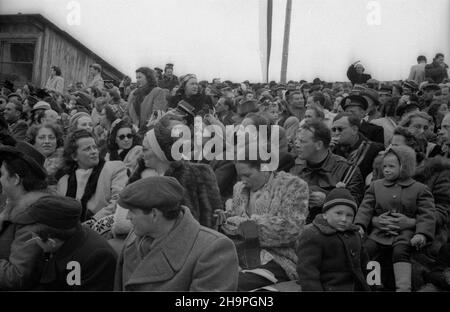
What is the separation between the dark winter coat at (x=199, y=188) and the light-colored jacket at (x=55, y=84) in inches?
156

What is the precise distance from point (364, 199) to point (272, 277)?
768 mm

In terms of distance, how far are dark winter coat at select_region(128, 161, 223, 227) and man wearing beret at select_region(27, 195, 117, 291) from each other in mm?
542

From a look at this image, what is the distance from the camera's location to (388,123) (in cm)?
436

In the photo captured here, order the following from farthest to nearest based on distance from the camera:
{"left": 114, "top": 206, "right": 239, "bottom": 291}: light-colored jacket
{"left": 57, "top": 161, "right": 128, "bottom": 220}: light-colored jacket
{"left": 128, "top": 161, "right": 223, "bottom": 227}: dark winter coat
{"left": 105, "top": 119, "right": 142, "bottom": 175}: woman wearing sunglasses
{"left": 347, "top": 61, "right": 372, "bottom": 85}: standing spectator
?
{"left": 347, "top": 61, "right": 372, "bottom": 85}: standing spectator, {"left": 105, "top": 119, "right": 142, "bottom": 175}: woman wearing sunglasses, {"left": 57, "top": 161, "right": 128, "bottom": 220}: light-colored jacket, {"left": 128, "top": 161, "right": 223, "bottom": 227}: dark winter coat, {"left": 114, "top": 206, "right": 239, "bottom": 291}: light-colored jacket

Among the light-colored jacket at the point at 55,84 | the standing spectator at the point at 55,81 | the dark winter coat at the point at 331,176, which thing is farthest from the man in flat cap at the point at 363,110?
the light-colored jacket at the point at 55,84

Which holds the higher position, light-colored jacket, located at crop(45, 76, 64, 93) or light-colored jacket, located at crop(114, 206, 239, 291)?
light-colored jacket, located at crop(45, 76, 64, 93)

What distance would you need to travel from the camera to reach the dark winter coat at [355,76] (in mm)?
5196

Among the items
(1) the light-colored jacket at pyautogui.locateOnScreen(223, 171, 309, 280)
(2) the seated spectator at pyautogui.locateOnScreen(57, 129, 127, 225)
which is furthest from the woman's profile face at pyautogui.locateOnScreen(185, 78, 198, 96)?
(1) the light-colored jacket at pyautogui.locateOnScreen(223, 171, 309, 280)

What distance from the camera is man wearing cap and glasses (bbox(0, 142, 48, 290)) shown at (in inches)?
103

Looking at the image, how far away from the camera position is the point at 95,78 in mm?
6863

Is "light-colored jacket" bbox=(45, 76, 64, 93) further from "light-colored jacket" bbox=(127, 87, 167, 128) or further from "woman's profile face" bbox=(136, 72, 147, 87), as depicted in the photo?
"light-colored jacket" bbox=(127, 87, 167, 128)

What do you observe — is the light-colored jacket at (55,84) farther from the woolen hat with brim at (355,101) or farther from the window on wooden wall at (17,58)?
the woolen hat with brim at (355,101)
